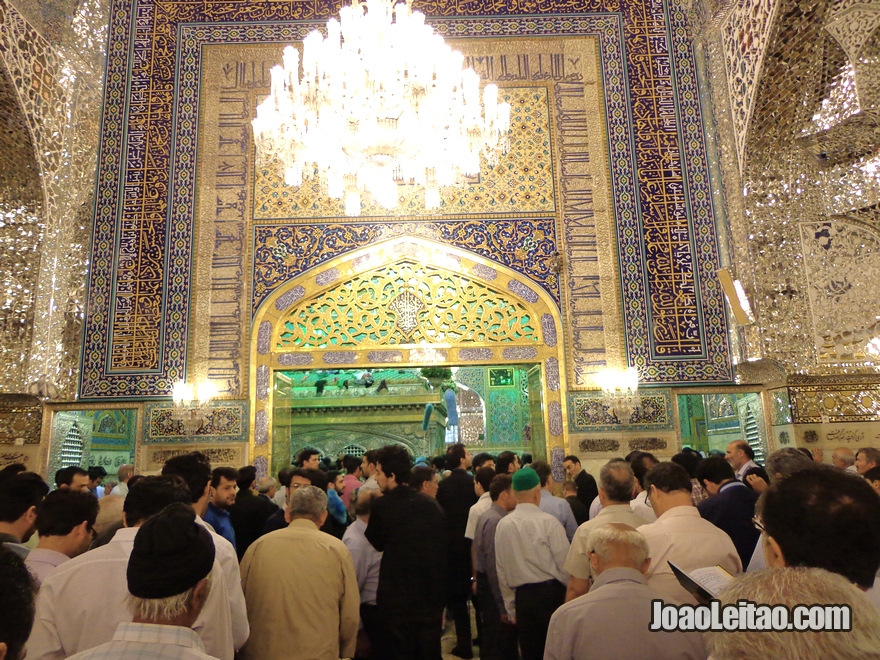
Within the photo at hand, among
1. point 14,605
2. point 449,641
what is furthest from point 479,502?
point 14,605

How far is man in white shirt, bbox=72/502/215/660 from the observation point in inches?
52.4

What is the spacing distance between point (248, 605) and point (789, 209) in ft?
26.2

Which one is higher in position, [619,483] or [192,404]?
[192,404]

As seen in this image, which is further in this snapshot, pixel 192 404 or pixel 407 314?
pixel 407 314

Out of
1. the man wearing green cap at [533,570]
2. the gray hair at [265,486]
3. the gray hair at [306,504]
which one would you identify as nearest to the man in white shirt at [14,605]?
the gray hair at [306,504]

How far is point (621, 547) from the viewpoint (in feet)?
6.35

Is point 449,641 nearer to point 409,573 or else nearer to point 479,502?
point 479,502

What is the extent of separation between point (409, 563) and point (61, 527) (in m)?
1.38

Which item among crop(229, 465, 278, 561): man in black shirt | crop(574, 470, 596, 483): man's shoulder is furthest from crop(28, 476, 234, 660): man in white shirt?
crop(574, 470, 596, 483): man's shoulder

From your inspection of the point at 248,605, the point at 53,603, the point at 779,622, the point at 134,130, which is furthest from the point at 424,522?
the point at 134,130

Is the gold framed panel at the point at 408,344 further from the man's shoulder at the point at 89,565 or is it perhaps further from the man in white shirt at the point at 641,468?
the man's shoulder at the point at 89,565

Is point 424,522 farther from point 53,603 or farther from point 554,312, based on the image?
point 554,312

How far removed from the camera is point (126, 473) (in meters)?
6.53

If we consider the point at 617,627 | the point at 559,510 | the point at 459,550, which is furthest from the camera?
the point at 459,550
